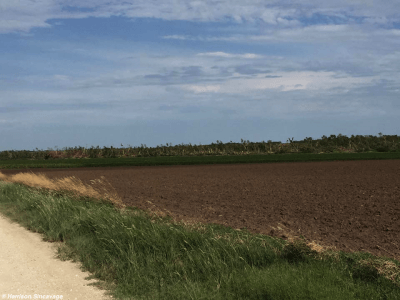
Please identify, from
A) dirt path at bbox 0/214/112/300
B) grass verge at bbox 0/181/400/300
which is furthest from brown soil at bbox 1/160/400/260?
dirt path at bbox 0/214/112/300

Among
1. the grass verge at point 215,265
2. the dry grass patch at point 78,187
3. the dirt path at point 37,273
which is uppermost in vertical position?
the dry grass patch at point 78,187

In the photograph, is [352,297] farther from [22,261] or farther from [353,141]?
[353,141]

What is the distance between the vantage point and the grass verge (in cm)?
739

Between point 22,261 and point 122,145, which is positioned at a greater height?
point 122,145

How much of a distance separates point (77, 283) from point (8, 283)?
1.52 m

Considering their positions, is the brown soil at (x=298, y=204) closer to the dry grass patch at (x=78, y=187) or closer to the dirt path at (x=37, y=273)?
the dry grass patch at (x=78, y=187)

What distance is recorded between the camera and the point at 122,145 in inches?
2623

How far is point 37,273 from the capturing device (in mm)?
9039

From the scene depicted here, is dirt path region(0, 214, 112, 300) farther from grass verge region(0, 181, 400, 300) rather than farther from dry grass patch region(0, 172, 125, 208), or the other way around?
dry grass patch region(0, 172, 125, 208)

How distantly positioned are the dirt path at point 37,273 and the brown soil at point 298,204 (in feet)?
13.5

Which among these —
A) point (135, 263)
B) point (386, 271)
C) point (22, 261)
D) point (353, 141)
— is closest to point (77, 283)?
point (135, 263)

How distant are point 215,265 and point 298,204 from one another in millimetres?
8839

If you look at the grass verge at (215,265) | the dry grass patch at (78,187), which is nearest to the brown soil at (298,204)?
the dry grass patch at (78,187)

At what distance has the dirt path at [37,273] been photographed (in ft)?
25.7
